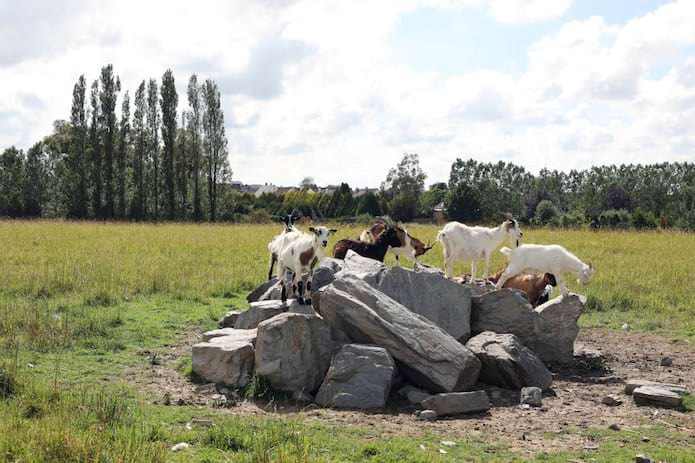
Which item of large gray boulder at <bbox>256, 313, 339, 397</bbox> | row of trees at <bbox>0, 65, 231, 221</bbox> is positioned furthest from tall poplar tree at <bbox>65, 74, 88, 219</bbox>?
large gray boulder at <bbox>256, 313, 339, 397</bbox>

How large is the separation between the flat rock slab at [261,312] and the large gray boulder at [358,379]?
2116 millimetres

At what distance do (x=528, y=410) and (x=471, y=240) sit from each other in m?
5.03

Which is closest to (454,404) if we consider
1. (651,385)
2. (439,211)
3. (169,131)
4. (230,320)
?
(651,385)

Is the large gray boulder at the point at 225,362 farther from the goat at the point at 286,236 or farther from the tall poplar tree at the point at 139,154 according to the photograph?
the tall poplar tree at the point at 139,154

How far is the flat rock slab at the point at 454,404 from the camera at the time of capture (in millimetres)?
8672

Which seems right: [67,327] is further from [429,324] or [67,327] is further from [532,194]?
[532,194]

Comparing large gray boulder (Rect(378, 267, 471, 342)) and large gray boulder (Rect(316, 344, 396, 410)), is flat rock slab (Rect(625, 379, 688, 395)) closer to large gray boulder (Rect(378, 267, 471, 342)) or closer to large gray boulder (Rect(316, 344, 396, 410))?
large gray boulder (Rect(378, 267, 471, 342))

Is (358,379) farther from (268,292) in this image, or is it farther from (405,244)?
(405,244)

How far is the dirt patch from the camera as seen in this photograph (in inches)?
308

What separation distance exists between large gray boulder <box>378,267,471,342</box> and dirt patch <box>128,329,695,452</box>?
1602 mm

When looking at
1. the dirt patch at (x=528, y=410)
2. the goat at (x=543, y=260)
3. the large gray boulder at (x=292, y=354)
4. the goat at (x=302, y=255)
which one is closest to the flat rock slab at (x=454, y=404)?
the dirt patch at (x=528, y=410)

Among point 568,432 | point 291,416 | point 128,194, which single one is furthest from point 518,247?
point 128,194

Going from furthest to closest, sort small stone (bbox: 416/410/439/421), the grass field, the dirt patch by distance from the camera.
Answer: small stone (bbox: 416/410/439/421), the dirt patch, the grass field

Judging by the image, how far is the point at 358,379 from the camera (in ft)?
29.8
